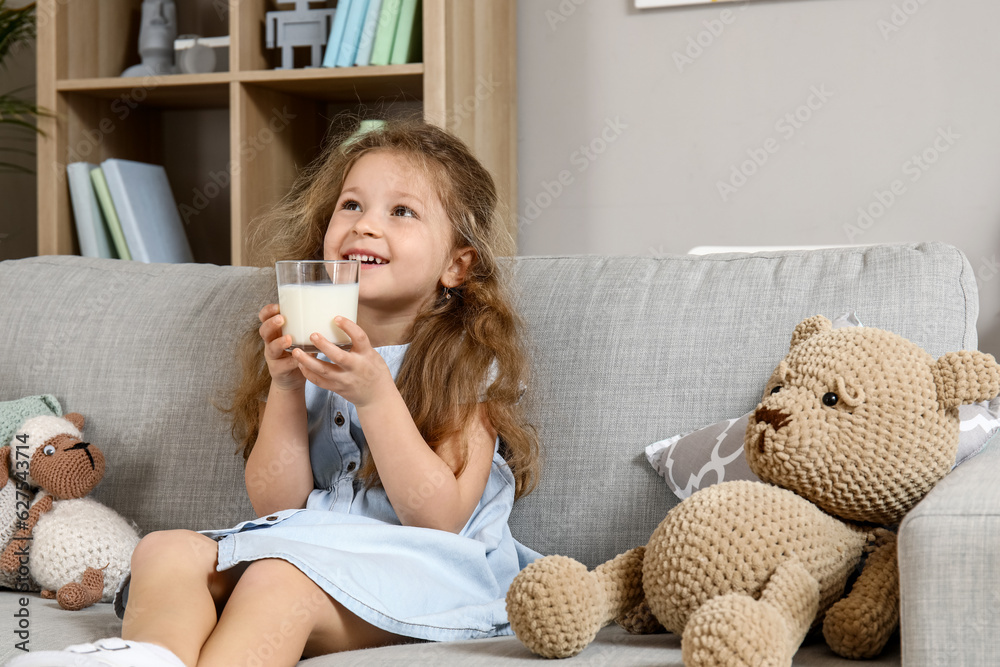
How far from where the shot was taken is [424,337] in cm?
126

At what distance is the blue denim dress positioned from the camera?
38.5 inches

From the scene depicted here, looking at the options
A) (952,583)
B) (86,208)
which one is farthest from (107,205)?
(952,583)

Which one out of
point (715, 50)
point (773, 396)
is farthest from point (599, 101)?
point (773, 396)

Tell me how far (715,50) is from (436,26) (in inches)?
25.5

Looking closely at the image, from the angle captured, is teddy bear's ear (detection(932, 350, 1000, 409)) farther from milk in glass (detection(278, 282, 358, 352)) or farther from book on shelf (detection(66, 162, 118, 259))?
book on shelf (detection(66, 162, 118, 259))

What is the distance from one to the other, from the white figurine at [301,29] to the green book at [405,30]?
0.20m

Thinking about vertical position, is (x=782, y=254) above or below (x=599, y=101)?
below

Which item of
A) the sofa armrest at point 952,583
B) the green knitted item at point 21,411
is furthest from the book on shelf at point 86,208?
the sofa armrest at point 952,583

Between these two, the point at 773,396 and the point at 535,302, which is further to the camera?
the point at 535,302

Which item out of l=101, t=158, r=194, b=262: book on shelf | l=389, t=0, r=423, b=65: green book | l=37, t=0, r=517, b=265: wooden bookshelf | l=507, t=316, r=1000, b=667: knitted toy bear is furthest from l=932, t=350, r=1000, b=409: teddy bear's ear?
l=101, t=158, r=194, b=262: book on shelf

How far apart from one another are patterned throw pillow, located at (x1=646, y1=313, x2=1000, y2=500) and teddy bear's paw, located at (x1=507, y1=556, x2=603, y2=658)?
0.26m

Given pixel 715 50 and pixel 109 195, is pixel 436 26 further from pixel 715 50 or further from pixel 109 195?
pixel 109 195

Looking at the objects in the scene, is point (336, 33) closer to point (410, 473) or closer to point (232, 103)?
point (232, 103)

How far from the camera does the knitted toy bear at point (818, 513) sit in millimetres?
828
